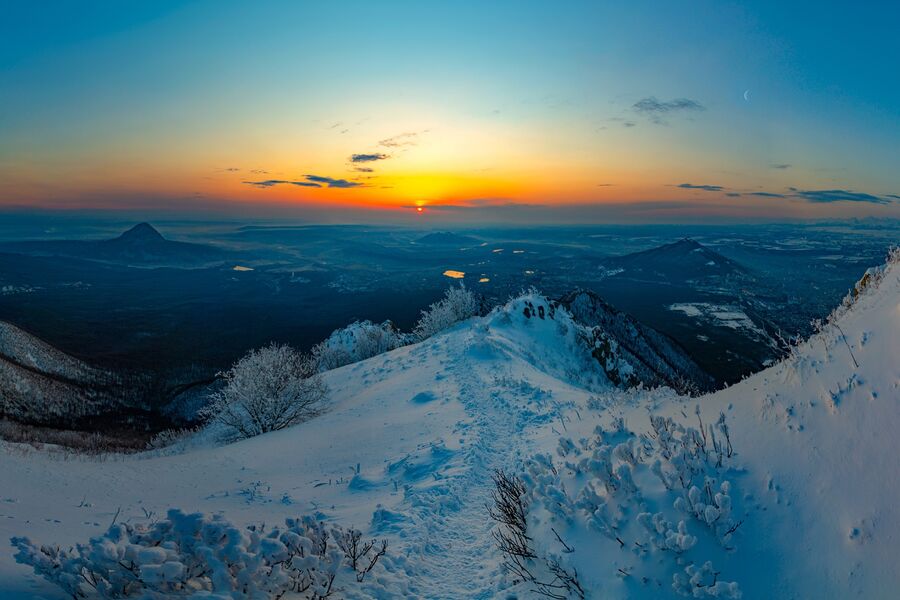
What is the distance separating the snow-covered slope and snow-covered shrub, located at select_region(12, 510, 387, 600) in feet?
1.08

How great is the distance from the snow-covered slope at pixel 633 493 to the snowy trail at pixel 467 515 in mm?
47

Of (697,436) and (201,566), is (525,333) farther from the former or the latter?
(201,566)

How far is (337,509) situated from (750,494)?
885 centimetres

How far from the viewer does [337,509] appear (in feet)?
34.8

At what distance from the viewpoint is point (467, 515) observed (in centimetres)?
993

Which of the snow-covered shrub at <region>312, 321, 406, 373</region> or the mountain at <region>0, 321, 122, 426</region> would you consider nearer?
the snow-covered shrub at <region>312, 321, 406, 373</region>

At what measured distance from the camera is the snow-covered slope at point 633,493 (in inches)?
201

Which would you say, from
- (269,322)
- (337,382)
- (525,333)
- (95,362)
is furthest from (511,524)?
(269,322)

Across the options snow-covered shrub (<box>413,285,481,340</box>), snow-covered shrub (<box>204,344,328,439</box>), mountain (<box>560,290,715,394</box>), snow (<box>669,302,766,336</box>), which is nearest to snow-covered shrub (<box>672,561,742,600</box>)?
snow-covered shrub (<box>204,344,328,439</box>)

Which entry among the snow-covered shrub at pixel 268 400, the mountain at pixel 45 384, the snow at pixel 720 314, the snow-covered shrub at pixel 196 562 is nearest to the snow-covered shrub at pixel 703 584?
the snow-covered shrub at pixel 196 562

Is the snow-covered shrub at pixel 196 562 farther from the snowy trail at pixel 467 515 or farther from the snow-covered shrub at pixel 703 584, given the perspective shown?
the snow-covered shrub at pixel 703 584

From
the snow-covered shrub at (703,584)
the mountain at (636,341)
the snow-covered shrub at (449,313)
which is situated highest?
the snow-covered shrub at (703,584)

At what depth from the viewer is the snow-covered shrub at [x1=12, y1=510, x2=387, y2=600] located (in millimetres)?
4668

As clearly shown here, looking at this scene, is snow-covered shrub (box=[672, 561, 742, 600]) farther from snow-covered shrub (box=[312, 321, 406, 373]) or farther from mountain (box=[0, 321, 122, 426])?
mountain (box=[0, 321, 122, 426])
